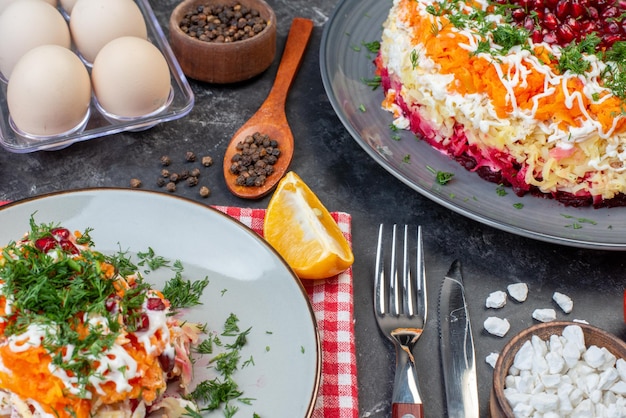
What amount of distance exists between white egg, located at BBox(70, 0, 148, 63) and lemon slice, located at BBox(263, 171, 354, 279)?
3.42 ft

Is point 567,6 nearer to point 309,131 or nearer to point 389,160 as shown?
point 389,160

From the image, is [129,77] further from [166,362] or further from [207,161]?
[166,362]

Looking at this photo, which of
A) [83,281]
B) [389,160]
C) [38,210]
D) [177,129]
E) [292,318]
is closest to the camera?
[83,281]

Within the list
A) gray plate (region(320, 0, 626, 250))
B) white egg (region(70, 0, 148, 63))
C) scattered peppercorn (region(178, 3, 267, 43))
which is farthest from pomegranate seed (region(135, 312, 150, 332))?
scattered peppercorn (region(178, 3, 267, 43))

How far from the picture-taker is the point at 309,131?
3057 millimetres

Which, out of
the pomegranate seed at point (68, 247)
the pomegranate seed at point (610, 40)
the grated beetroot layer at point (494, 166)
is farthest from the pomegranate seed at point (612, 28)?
the pomegranate seed at point (68, 247)

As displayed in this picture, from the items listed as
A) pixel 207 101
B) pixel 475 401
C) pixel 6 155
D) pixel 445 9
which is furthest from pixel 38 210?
pixel 445 9

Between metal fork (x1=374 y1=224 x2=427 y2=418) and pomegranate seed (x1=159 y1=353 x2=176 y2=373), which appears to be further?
metal fork (x1=374 y1=224 x2=427 y2=418)

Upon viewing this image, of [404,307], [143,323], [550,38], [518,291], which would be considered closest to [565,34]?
[550,38]

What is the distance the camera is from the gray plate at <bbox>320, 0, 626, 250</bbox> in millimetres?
2475

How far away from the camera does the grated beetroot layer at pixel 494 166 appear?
2.61m

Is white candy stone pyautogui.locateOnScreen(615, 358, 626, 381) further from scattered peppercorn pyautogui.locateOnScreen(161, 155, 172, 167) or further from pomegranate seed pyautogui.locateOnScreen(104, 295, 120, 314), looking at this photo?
scattered peppercorn pyautogui.locateOnScreen(161, 155, 172, 167)

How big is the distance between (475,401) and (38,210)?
136cm

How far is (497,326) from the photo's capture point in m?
2.38
